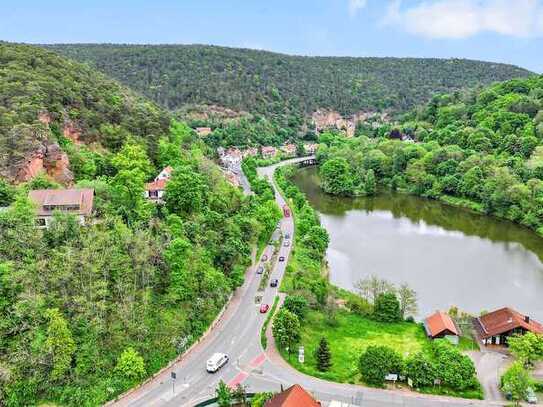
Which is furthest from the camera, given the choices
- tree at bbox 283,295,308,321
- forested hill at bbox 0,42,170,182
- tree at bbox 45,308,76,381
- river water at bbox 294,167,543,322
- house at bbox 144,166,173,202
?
house at bbox 144,166,173,202

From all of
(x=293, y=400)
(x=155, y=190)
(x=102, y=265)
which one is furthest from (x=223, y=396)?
(x=155, y=190)

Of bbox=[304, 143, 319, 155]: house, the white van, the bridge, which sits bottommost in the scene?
the bridge

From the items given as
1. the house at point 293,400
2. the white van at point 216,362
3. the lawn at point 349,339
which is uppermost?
the house at point 293,400

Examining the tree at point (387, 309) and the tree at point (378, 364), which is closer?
the tree at point (378, 364)

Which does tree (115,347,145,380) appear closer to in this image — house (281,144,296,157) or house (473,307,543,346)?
house (473,307,543,346)

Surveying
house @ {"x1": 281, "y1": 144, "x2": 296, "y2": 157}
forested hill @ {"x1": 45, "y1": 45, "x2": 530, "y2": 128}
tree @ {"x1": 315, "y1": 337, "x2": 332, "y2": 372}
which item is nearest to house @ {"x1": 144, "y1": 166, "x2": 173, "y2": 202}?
tree @ {"x1": 315, "y1": 337, "x2": 332, "y2": 372}

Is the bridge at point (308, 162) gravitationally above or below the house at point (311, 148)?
below

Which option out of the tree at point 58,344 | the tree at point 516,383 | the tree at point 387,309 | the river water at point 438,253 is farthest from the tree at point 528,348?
the tree at point 58,344

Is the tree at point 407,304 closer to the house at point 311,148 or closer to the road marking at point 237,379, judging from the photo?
the road marking at point 237,379
